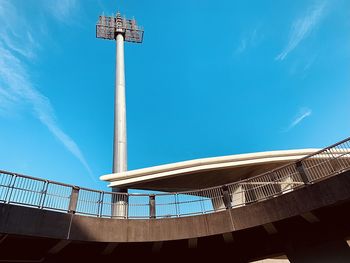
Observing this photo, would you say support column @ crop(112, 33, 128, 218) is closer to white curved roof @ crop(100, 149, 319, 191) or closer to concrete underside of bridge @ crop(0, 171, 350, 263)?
white curved roof @ crop(100, 149, 319, 191)

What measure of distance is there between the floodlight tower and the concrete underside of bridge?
7706 mm

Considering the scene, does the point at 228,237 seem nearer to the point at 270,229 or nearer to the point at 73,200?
the point at 270,229

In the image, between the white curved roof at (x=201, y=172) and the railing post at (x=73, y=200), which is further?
the white curved roof at (x=201, y=172)

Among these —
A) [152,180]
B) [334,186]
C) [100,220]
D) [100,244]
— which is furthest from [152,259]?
[334,186]

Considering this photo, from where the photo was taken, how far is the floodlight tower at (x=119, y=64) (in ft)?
82.6

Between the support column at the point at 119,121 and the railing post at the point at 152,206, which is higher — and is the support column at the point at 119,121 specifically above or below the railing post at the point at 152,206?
above

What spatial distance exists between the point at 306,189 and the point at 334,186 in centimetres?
112

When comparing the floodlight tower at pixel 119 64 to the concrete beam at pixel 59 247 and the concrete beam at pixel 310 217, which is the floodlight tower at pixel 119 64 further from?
the concrete beam at pixel 310 217

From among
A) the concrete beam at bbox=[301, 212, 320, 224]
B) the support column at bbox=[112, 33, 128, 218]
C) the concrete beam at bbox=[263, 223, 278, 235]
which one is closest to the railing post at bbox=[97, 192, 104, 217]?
the support column at bbox=[112, 33, 128, 218]

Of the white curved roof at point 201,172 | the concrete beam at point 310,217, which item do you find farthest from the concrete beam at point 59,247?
the concrete beam at point 310,217

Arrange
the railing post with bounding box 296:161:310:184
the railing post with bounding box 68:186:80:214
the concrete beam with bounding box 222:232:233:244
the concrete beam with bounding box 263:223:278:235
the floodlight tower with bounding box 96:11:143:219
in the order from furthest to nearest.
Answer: the floodlight tower with bounding box 96:11:143:219 → the concrete beam with bounding box 222:232:233:244 → the concrete beam with bounding box 263:223:278:235 → the railing post with bounding box 68:186:80:214 → the railing post with bounding box 296:161:310:184

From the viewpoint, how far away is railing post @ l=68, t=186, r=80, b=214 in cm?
1242

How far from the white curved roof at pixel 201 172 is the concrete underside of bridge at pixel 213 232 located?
636cm

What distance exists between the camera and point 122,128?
27078 millimetres
